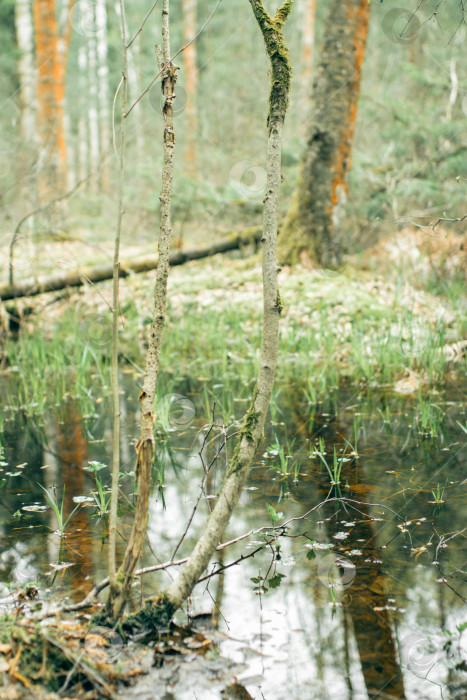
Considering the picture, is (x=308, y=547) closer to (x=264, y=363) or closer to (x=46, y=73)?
(x=264, y=363)

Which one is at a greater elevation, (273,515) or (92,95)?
(92,95)

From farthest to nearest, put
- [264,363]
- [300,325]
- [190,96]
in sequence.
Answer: [190,96], [300,325], [264,363]

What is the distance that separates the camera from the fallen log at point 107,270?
6.96 m

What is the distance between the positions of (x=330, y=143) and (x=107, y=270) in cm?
375

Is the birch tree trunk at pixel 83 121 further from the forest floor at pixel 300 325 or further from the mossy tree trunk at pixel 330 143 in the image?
the forest floor at pixel 300 325

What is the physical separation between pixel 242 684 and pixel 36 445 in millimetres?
2905

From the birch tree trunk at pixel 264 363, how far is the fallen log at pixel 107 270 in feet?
13.3

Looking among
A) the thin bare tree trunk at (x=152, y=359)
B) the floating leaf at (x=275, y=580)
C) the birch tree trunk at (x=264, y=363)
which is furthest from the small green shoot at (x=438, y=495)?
the thin bare tree trunk at (x=152, y=359)

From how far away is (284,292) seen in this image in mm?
7848

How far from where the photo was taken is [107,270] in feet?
26.1

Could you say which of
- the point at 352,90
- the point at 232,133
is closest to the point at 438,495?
the point at 352,90

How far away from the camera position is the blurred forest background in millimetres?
8906

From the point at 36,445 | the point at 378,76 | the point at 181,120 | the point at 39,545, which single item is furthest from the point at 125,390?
the point at 378,76

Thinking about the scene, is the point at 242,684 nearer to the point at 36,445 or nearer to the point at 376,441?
the point at 376,441
